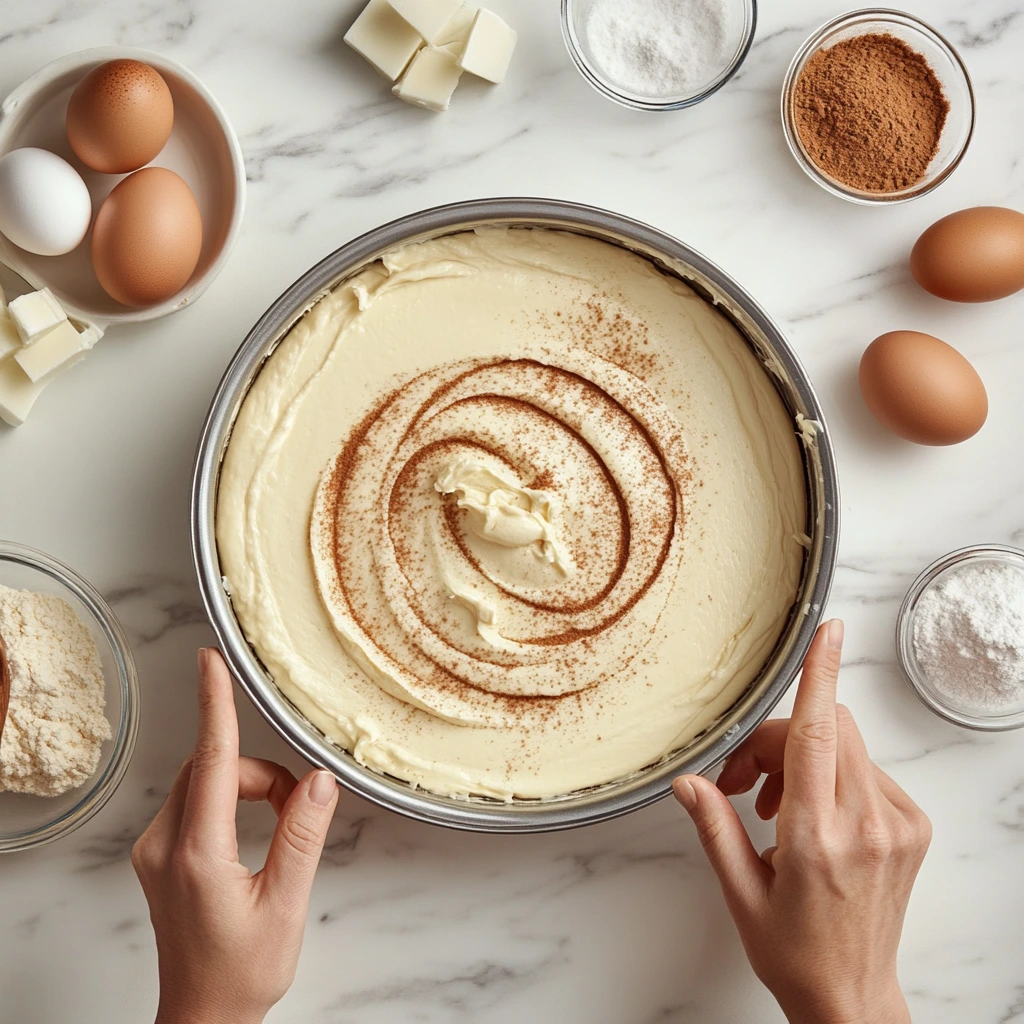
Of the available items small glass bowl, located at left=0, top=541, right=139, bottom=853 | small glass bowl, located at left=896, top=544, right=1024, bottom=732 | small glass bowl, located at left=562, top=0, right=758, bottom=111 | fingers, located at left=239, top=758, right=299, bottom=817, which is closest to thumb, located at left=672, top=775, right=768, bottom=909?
small glass bowl, located at left=896, top=544, right=1024, bottom=732

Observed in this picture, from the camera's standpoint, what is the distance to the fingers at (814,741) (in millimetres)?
1536

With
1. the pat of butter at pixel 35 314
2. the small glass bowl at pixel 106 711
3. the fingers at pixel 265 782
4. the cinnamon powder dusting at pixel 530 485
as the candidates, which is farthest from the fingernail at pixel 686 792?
the pat of butter at pixel 35 314

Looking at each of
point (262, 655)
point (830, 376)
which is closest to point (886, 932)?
point (830, 376)

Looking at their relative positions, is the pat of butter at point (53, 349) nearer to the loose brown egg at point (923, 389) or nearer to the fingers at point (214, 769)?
the fingers at point (214, 769)

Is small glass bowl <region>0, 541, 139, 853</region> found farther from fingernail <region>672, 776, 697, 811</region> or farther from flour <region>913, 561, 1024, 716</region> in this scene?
flour <region>913, 561, 1024, 716</region>

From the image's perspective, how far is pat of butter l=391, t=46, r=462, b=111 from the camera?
5.84 ft

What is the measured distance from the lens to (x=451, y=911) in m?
1.86

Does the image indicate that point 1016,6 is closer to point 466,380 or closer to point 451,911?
point 466,380

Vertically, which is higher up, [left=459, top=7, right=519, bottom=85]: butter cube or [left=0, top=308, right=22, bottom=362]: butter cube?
[left=459, top=7, right=519, bottom=85]: butter cube

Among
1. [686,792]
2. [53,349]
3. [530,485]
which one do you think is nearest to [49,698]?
[53,349]

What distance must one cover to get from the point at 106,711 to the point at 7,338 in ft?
2.37

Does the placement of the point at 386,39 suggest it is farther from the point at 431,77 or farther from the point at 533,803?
the point at 533,803

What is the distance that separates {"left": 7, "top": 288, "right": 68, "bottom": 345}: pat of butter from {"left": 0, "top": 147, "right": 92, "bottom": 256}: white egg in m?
0.09

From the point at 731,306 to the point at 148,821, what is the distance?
1.49m
